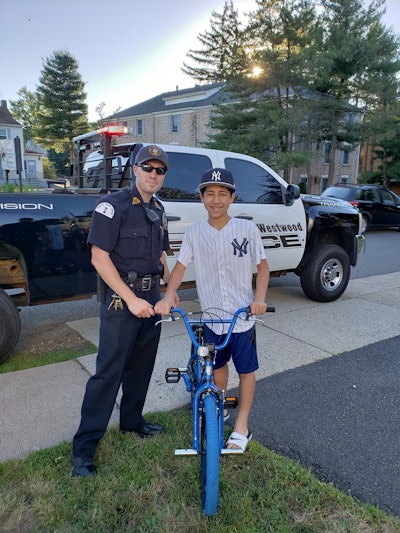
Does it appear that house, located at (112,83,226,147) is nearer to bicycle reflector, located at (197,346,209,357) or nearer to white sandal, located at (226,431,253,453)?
white sandal, located at (226,431,253,453)

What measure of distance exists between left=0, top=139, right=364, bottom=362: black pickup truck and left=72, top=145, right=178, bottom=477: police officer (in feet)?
5.35

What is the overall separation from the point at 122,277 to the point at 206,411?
2.76 ft

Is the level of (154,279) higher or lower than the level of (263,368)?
higher

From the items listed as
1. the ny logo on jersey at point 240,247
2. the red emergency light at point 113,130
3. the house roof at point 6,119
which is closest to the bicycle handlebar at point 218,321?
the ny logo on jersey at point 240,247

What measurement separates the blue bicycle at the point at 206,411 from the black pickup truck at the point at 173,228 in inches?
76.6

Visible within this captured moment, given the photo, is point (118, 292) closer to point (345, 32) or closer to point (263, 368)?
point (263, 368)

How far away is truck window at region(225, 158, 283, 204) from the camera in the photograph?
5.11 meters

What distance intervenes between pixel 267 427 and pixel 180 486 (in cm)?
88

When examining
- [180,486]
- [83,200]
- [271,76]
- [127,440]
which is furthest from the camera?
[271,76]

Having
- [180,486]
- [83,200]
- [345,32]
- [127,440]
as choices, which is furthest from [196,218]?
[345,32]

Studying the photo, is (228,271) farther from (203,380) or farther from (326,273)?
(326,273)

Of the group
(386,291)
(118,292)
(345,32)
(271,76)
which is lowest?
(386,291)

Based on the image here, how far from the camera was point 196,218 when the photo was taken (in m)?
4.68

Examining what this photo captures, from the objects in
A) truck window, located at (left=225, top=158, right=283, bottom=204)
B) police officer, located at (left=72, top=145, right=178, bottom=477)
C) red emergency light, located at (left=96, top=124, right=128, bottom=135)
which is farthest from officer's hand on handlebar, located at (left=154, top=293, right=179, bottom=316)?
truck window, located at (left=225, top=158, right=283, bottom=204)
